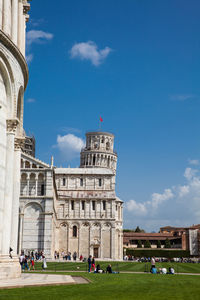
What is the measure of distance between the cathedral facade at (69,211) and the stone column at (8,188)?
40.6 meters

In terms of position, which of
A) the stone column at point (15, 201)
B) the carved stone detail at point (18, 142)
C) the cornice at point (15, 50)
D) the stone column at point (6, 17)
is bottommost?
the stone column at point (15, 201)

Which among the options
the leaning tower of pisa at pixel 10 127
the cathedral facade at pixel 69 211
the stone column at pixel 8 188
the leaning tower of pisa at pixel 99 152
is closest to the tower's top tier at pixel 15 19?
the leaning tower of pisa at pixel 10 127

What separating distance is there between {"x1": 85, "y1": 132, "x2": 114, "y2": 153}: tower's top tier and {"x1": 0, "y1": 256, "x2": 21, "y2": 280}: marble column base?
94394 mm

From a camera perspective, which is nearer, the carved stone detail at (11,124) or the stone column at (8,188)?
the stone column at (8,188)

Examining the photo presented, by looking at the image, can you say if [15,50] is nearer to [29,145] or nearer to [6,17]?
[6,17]

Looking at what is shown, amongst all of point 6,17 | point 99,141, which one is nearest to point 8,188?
point 6,17

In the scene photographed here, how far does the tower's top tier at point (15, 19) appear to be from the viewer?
22109mm

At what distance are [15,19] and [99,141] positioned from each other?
93.4 metres

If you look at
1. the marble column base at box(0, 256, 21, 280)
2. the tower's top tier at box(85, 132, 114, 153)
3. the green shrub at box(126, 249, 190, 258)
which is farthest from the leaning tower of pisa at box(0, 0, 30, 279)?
the tower's top tier at box(85, 132, 114, 153)

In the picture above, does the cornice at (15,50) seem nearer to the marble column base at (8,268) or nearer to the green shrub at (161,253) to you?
the marble column base at (8,268)

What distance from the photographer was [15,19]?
23.3 m

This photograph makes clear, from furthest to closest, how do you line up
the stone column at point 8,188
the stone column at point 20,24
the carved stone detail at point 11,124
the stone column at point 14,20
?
1. the stone column at point 20,24
2. the stone column at point 14,20
3. the carved stone detail at point 11,124
4. the stone column at point 8,188

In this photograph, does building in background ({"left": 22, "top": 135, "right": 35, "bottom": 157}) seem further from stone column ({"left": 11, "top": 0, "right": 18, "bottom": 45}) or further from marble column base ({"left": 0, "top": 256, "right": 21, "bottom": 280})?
marble column base ({"left": 0, "top": 256, "right": 21, "bottom": 280})

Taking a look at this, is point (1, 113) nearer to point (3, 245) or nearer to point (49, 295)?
point (3, 245)
